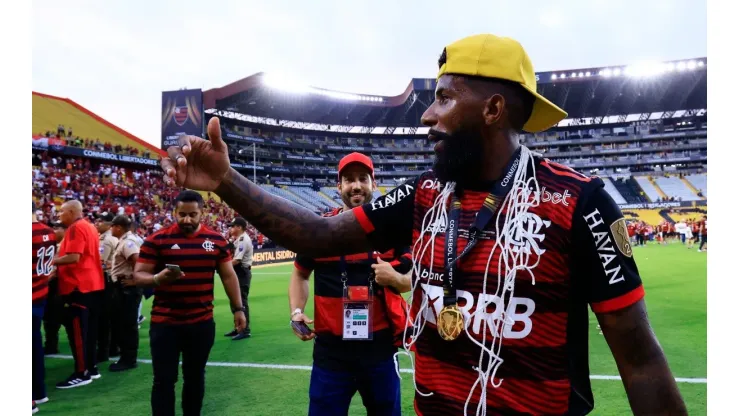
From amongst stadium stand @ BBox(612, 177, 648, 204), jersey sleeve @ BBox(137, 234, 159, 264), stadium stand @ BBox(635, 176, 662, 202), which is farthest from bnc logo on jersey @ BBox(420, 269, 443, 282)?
stadium stand @ BBox(635, 176, 662, 202)

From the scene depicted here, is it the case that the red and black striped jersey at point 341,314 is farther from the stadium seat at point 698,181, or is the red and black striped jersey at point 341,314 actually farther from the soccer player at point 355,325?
the stadium seat at point 698,181

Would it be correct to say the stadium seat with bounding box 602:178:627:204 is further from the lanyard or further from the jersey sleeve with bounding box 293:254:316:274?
the lanyard

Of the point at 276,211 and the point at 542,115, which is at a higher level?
the point at 542,115

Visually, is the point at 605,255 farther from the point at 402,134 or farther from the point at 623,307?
the point at 402,134

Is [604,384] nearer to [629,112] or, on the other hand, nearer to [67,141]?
[67,141]

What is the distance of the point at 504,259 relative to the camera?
1.49m

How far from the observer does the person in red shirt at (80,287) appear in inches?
241

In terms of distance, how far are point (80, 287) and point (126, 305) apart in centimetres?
84

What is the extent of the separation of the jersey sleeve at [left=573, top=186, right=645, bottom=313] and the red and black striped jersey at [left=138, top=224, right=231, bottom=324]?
375cm

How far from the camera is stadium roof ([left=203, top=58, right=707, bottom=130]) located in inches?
1960

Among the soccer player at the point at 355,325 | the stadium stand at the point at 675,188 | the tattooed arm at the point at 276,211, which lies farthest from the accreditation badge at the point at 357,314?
the stadium stand at the point at 675,188

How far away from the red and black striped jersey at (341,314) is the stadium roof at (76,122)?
42.7 metres

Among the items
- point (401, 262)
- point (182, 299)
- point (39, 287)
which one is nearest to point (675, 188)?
point (401, 262)

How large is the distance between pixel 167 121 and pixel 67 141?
12106 mm
